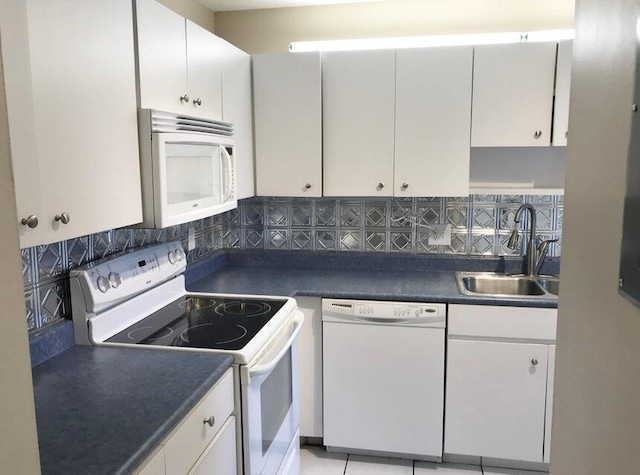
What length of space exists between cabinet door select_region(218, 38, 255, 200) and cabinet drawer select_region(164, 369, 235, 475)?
1200 mm

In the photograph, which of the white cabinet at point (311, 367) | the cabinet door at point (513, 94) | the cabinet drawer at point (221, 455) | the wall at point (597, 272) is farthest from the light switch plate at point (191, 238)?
the wall at point (597, 272)

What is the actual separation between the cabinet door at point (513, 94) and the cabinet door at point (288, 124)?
31.9 inches

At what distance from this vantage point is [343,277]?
293 centimetres

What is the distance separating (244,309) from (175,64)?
103 cm

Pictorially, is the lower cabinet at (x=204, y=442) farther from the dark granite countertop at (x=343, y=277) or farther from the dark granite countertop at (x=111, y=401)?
the dark granite countertop at (x=343, y=277)

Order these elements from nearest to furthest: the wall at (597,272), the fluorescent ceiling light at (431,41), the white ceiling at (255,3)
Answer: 1. the wall at (597,272)
2. the fluorescent ceiling light at (431,41)
3. the white ceiling at (255,3)

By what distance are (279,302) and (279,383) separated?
15.0 inches

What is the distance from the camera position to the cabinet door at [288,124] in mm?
2783

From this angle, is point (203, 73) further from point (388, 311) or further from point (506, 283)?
point (506, 283)

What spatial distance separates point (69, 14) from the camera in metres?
1.40

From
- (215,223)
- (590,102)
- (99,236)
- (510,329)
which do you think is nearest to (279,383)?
(99,236)

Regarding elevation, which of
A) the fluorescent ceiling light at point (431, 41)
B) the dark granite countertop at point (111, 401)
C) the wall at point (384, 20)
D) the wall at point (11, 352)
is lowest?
the dark granite countertop at point (111, 401)

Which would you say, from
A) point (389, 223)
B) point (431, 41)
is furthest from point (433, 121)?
point (389, 223)

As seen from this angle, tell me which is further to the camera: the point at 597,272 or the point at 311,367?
the point at 311,367
